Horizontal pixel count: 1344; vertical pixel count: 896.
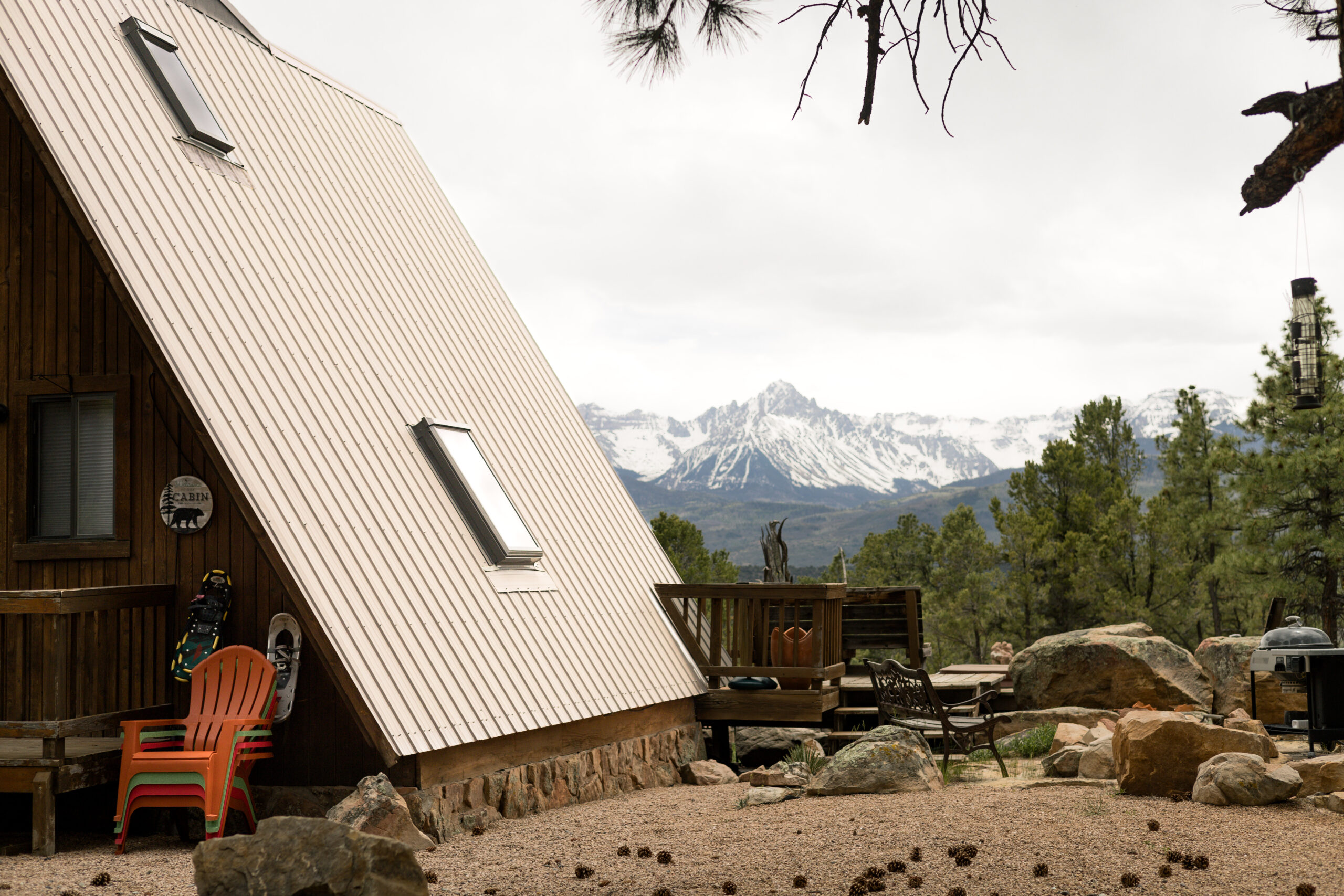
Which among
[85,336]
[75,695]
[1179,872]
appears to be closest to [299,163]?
[85,336]

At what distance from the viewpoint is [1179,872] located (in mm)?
5895

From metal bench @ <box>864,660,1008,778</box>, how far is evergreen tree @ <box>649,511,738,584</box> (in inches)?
1299

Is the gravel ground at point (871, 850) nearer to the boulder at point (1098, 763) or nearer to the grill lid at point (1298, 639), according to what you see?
the boulder at point (1098, 763)

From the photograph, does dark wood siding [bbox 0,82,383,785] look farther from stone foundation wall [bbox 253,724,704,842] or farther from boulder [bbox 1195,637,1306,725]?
Result: boulder [bbox 1195,637,1306,725]

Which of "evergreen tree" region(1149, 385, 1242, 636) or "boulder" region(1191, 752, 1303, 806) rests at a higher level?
"evergreen tree" region(1149, 385, 1242, 636)

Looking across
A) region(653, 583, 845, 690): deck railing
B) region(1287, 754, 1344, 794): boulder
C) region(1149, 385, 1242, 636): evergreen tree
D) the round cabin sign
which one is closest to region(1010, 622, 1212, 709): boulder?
region(653, 583, 845, 690): deck railing

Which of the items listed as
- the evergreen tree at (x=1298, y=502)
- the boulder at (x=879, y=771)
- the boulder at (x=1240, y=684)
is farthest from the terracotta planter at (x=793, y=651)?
the evergreen tree at (x=1298, y=502)

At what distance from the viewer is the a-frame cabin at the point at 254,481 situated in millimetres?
7824

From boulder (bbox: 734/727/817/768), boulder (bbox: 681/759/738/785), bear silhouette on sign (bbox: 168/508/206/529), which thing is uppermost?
bear silhouette on sign (bbox: 168/508/206/529)

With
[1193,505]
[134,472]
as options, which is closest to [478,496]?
[134,472]

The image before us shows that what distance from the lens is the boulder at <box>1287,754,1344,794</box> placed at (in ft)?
25.9

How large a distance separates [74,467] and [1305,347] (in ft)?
29.0

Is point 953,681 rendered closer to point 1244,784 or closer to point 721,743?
point 721,743

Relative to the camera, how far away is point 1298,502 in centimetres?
2331
